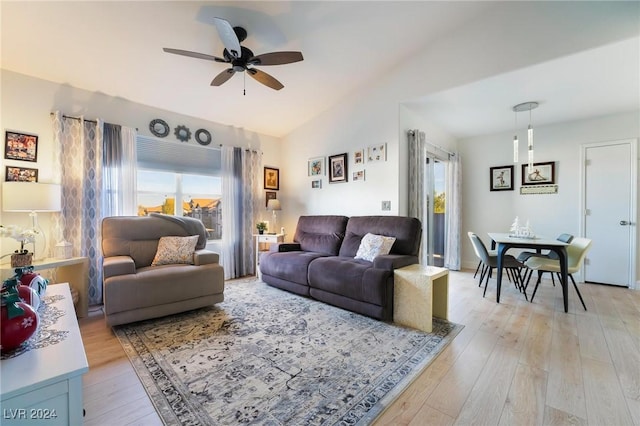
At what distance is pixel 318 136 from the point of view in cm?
467

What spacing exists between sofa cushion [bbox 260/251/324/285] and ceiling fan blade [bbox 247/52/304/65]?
7.26ft

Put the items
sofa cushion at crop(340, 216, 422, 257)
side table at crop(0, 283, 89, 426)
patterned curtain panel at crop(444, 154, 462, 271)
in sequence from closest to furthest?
side table at crop(0, 283, 89, 426)
sofa cushion at crop(340, 216, 422, 257)
patterned curtain panel at crop(444, 154, 462, 271)

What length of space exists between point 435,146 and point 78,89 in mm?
4976

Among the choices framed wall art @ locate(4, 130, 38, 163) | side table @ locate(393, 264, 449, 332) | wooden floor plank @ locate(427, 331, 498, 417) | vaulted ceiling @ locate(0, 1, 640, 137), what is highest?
vaulted ceiling @ locate(0, 1, 640, 137)

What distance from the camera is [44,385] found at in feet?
3.07

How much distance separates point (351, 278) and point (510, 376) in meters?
1.45

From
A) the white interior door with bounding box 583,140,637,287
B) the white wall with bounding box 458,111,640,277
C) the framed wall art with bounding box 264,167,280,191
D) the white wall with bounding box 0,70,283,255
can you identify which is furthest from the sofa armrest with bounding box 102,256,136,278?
the white interior door with bounding box 583,140,637,287

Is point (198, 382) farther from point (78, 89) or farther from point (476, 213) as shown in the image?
point (476, 213)

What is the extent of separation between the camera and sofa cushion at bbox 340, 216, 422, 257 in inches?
124

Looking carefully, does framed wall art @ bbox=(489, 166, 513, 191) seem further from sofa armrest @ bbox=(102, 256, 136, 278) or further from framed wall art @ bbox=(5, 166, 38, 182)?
framed wall art @ bbox=(5, 166, 38, 182)

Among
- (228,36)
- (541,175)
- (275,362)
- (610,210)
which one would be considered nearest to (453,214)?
(541,175)

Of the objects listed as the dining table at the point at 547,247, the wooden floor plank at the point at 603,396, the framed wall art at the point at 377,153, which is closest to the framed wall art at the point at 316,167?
the framed wall art at the point at 377,153

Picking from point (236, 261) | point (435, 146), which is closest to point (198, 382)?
point (236, 261)

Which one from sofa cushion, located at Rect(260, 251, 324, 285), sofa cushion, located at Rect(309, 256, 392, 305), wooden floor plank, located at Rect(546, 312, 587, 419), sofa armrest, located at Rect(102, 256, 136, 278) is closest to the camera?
wooden floor plank, located at Rect(546, 312, 587, 419)
